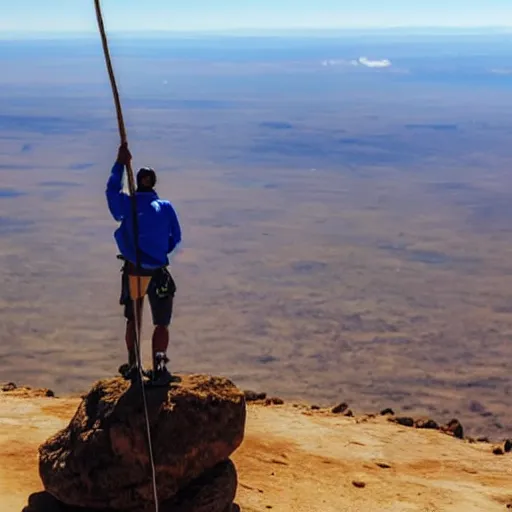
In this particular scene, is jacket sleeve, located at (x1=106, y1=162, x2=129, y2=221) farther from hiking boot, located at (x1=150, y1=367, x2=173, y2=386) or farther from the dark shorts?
hiking boot, located at (x1=150, y1=367, x2=173, y2=386)

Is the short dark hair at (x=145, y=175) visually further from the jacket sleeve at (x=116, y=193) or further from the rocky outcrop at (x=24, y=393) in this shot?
the rocky outcrop at (x=24, y=393)

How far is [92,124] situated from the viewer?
10175cm

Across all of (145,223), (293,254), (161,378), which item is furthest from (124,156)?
(293,254)

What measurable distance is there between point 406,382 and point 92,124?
76867 millimetres

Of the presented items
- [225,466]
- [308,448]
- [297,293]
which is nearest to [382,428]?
[308,448]

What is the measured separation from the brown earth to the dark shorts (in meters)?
1.88

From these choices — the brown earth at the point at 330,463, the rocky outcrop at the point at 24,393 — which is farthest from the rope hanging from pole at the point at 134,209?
the rocky outcrop at the point at 24,393

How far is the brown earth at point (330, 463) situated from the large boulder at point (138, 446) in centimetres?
68

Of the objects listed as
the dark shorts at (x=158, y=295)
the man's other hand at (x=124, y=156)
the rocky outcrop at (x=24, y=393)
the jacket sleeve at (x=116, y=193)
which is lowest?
the rocky outcrop at (x=24, y=393)

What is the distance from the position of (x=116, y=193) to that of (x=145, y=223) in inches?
12.5

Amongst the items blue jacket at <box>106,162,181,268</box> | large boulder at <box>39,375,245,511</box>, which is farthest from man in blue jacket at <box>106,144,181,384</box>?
large boulder at <box>39,375,245,511</box>

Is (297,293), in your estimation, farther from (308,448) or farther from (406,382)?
(308,448)

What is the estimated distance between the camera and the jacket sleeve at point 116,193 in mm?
7719

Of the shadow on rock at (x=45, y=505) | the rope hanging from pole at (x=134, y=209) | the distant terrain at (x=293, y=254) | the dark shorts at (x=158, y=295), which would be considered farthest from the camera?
the distant terrain at (x=293, y=254)
